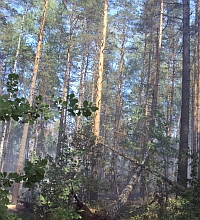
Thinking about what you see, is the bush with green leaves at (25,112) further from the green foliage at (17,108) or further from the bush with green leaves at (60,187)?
the bush with green leaves at (60,187)

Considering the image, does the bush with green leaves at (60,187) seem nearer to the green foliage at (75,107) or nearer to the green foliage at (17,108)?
the green foliage at (17,108)

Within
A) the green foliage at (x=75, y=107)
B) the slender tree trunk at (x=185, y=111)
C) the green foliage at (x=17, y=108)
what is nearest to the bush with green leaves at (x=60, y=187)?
the slender tree trunk at (x=185, y=111)

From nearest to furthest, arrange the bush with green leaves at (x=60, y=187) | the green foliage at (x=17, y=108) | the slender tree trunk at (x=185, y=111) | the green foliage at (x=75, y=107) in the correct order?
1. the green foliage at (x=17, y=108)
2. the green foliage at (x=75, y=107)
3. the bush with green leaves at (x=60, y=187)
4. the slender tree trunk at (x=185, y=111)

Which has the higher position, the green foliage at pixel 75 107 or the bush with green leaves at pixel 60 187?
the green foliage at pixel 75 107

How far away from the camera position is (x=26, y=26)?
24.0 meters

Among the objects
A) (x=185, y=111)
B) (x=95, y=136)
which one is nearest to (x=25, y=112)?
(x=95, y=136)

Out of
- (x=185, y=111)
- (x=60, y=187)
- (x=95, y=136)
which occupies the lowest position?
(x=60, y=187)

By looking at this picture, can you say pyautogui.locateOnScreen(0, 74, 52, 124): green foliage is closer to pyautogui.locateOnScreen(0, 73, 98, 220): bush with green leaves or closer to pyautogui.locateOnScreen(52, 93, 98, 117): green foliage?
pyautogui.locateOnScreen(0, 73, 98, 220): bush with green leaves

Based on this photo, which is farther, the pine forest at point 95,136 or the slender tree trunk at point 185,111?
the slender tree trunk at point 185,111

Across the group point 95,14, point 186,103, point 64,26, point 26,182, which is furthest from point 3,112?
point 64,26

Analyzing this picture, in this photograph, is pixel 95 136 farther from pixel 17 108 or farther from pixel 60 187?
pixel 17 108

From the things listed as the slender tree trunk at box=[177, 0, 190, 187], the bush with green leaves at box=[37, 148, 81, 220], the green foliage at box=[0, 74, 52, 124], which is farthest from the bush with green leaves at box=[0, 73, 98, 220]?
the slender tree trunk at box=[177, 0, 190, 187]

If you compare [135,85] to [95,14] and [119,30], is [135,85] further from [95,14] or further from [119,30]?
[95,14]

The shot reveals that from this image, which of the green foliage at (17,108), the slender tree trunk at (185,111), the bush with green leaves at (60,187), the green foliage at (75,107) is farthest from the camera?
the slender tree trunk at (185,111)
